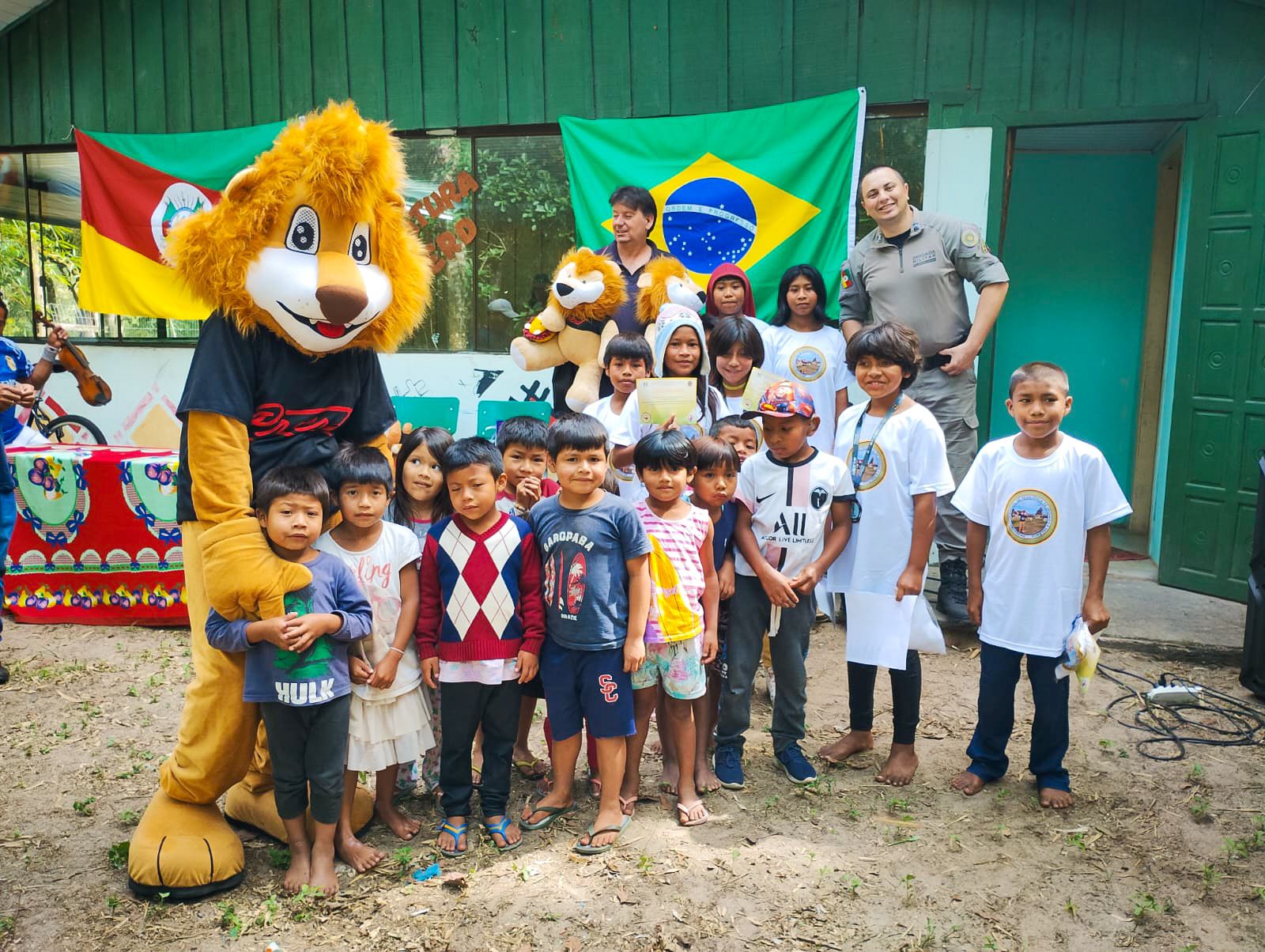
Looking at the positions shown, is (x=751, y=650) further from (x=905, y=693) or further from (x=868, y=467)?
(x=868, y=467)

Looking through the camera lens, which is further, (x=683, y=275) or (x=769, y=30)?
(x=769, y=30)

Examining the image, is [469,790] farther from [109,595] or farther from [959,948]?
[109,595]

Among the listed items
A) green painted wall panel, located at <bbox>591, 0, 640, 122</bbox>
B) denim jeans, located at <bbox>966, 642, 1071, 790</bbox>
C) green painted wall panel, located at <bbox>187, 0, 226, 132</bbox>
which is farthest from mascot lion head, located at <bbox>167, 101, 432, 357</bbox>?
green painted wall panel, located at <bbox>187, 0, 226, 132</bbox>

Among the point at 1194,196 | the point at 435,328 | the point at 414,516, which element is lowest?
the point at 414,516

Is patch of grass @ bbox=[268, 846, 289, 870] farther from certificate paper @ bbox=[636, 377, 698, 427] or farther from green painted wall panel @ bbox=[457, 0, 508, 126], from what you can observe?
green painted wall panel @ bbox=[457, 0, 508, 126]

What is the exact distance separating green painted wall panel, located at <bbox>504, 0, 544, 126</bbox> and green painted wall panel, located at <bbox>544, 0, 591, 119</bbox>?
0.06 meters

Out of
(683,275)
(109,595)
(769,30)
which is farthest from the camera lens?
(769,30)

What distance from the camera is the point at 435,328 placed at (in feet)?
21.6

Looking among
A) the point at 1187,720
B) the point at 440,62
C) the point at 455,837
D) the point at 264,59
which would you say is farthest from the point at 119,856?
the point at 264,59

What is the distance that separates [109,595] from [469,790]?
10.4ft

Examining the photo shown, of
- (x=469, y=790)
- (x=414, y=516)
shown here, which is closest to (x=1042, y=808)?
(x=469, y=790)

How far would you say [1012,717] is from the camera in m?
3.14

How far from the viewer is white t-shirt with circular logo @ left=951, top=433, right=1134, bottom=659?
9.88ft

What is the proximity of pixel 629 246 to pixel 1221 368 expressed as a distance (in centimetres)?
322
